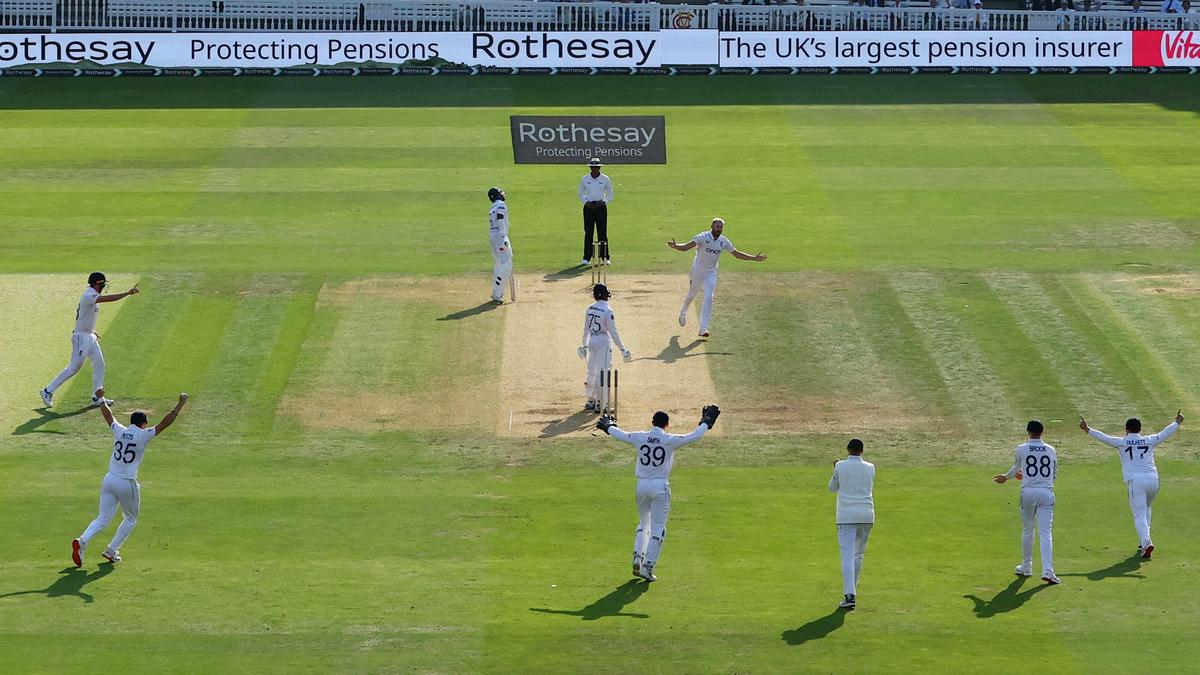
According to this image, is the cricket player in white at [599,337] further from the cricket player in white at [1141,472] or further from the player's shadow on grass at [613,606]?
the cricket player in white at [1141,472]

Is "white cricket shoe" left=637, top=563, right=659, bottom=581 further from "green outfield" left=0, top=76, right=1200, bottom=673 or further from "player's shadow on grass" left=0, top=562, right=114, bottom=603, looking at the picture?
"player's shadow on grass" left=0, top=562, right=114, bottom=603

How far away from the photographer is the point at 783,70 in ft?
158

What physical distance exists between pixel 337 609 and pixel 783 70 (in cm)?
3210

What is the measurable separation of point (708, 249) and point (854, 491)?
1039 centimetres

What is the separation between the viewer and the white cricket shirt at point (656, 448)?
62.7 feet

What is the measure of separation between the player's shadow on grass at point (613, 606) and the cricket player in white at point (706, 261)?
9.72m

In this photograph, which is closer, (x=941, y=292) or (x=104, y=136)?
(x=941, y=292)

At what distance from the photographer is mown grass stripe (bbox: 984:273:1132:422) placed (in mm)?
26141

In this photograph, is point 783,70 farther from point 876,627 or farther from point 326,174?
point 876,627

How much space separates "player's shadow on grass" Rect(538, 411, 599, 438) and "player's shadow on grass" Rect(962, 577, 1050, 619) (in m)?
7.27

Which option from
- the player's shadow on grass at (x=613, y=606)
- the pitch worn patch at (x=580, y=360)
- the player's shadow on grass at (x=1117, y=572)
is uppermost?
the pitch worn patch at (x=580, y=360)

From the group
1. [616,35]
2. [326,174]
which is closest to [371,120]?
[326,174]

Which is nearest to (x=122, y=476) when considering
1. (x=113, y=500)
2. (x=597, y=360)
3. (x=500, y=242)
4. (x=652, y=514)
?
(x=113, y=500)

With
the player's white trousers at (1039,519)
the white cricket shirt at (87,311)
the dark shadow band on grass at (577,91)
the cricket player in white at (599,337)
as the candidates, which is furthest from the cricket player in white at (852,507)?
the dark shadow band on grass at (577,91)
